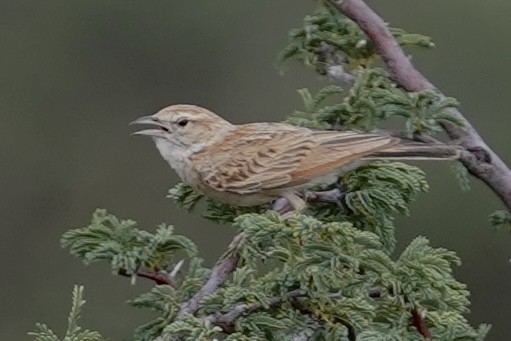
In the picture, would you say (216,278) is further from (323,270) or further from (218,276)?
(323,270)

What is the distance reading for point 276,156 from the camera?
6.43 meters

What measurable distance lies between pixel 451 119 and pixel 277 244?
1043 mm

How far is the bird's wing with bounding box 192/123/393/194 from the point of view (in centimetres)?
583

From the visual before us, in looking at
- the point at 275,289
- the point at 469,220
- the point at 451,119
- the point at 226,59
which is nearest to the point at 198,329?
the point at 275,289

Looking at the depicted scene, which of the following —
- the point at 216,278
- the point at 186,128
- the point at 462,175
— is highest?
the point at 186,128

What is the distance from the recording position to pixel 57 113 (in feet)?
68.9

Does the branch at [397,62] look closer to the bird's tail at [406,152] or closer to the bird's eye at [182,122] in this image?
the bird's tail at [406,152]

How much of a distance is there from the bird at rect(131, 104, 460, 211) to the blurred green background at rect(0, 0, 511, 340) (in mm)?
9431

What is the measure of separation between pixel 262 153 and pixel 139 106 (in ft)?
43.8

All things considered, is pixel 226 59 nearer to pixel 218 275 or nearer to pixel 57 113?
pixel 57 113

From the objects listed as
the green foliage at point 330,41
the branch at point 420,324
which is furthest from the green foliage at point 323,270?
the green foliage at point 330,41

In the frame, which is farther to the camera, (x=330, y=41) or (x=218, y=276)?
(x=330, y=41)

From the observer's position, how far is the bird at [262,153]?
18.8 ft

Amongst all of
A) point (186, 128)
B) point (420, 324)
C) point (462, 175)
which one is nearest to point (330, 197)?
point (462, 175)
